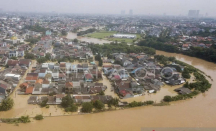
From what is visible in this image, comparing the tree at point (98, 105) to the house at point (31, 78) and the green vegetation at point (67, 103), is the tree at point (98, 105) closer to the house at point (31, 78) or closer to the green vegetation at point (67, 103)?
the green vegetation at point (67, 103)

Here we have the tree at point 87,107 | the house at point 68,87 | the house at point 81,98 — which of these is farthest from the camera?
the house at point 68,87

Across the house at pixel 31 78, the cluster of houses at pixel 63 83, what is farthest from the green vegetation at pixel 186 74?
A: the house at pixel 31 78

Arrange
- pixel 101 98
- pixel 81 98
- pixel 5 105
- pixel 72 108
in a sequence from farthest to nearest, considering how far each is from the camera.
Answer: pixel 101 98
pixel 81 98
pixel 72 108
pixel 5 105

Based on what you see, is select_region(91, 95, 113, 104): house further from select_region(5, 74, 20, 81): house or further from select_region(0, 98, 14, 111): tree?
select_region(5, 74, 20, 81): house

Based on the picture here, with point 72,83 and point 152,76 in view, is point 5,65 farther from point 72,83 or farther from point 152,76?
point 152,76

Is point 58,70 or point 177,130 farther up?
point 58,70

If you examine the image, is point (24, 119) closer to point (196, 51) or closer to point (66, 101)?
point (66, 101)

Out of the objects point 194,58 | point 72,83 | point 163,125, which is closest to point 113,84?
point 72,83

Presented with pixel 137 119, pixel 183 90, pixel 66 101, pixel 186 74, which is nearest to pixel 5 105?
pixel 66 101
